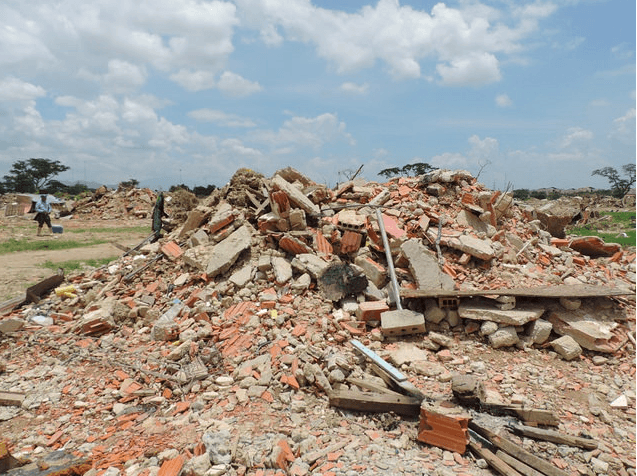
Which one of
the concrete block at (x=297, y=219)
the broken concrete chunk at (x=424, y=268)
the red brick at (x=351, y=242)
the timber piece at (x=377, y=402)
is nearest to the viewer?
the timber piece at (x=377, y=402)

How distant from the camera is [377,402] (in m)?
3.85

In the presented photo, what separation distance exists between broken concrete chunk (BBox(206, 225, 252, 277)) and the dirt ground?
15.9 ft

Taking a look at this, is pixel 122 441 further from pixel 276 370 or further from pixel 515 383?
pixel 515 383

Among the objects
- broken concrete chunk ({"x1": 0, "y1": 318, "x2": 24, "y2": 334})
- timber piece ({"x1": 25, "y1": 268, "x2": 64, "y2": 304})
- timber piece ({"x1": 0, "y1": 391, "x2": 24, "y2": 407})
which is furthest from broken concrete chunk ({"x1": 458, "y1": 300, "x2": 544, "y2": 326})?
timber piece ({"x1": 25, "y1": 268, "x2": 64, "y2": 304})

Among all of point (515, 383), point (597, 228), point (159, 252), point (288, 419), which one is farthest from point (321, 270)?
point (597, 228)

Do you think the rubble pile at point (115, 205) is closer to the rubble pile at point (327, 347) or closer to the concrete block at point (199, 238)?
the concrete block at point (199, 238)

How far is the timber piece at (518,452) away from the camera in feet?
10.2

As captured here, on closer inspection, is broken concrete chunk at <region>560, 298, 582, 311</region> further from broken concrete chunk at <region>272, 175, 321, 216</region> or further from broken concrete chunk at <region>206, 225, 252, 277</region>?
broken concrete chunk at <region>206, 225, 252, 277</region>

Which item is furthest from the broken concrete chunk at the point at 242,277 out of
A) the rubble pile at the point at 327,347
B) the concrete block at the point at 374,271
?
the concrete block at the point at 374,271

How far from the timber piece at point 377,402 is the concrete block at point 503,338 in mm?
1837

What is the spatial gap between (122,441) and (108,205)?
22573 mm

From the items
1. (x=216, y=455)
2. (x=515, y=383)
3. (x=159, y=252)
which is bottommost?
(x=216, y=455)

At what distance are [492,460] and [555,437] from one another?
79 centimetres

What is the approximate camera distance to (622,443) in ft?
11.8
